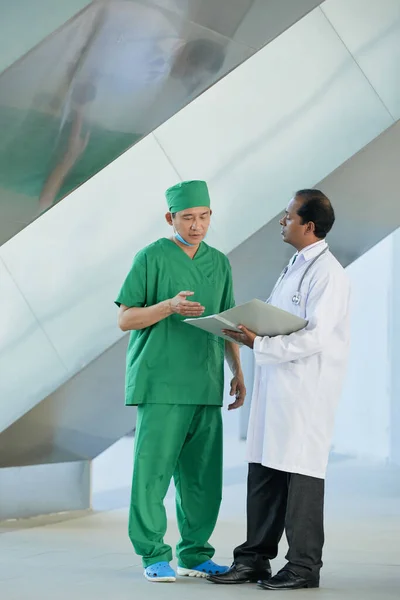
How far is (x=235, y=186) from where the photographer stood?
181 inches

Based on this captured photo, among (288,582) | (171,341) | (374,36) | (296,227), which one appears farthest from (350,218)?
(288,582)

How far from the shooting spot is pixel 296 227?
312 centimetres

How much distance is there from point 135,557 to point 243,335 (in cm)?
112

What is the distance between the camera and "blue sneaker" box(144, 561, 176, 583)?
308 cm

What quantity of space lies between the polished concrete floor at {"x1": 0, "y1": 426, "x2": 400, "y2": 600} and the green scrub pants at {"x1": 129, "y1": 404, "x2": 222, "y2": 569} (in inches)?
5.5

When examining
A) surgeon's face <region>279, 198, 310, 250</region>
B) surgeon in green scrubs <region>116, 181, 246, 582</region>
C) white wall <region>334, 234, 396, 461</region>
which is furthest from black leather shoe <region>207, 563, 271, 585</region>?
white wall <region>334, 234, 396, 461</region>

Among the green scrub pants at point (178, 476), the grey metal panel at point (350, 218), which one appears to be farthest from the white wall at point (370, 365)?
the green scrub pants at point (178, 476)

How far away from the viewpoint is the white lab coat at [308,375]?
9.71 ft

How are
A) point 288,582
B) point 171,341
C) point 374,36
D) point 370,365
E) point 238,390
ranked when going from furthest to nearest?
1. point 370,365
2. point 374,36
3. point 238,390
4. point 171,341
5. point 288,582

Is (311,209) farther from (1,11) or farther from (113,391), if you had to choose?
(113,391)

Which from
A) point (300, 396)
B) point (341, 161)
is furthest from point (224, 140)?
point (300, 396)

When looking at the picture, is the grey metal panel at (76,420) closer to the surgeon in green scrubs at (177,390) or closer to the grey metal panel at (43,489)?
the grey metal panel at (43,489)

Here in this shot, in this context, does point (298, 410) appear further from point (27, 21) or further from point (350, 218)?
point (350, 218)

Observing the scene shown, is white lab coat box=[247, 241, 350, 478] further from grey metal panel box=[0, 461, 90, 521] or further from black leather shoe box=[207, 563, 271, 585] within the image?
grey metal panel box=[0, 461, 90, 521]
